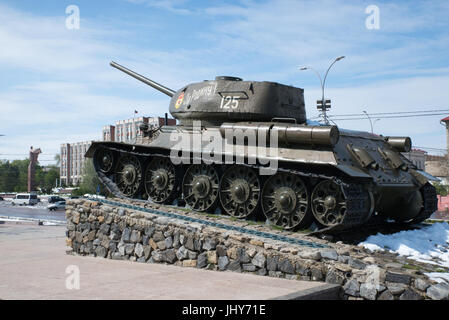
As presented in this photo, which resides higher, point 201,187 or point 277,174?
point 277,174

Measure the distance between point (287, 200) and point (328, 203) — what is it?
1141 mm

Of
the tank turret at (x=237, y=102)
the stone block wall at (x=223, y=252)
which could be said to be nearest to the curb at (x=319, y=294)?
the stone block wall at (x=223, y=252)

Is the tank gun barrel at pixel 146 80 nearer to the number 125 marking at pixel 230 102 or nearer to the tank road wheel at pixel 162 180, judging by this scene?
the tank road wheel at pixel 162 180

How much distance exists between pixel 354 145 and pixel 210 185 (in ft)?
13.7

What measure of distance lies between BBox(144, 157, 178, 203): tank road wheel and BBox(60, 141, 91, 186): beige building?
5300 inches

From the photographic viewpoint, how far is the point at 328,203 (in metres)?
12.1

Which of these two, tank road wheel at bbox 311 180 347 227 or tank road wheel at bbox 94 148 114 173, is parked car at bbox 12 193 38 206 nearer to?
tank road wheel at bbox 94 148 114 173

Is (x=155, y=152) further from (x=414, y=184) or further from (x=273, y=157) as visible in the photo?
(x=414, y=184)

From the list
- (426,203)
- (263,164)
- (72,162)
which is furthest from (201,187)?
(72,162)

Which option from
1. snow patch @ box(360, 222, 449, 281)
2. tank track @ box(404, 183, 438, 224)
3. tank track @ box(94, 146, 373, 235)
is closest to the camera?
snow patch @ box(360, 222, 449, 281)

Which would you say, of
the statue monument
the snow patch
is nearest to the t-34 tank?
the snow patch

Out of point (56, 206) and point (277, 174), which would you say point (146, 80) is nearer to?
point (277, 174)

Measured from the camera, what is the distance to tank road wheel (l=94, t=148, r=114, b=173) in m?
17.0

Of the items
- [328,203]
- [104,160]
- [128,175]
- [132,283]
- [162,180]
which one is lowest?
[132,283]
